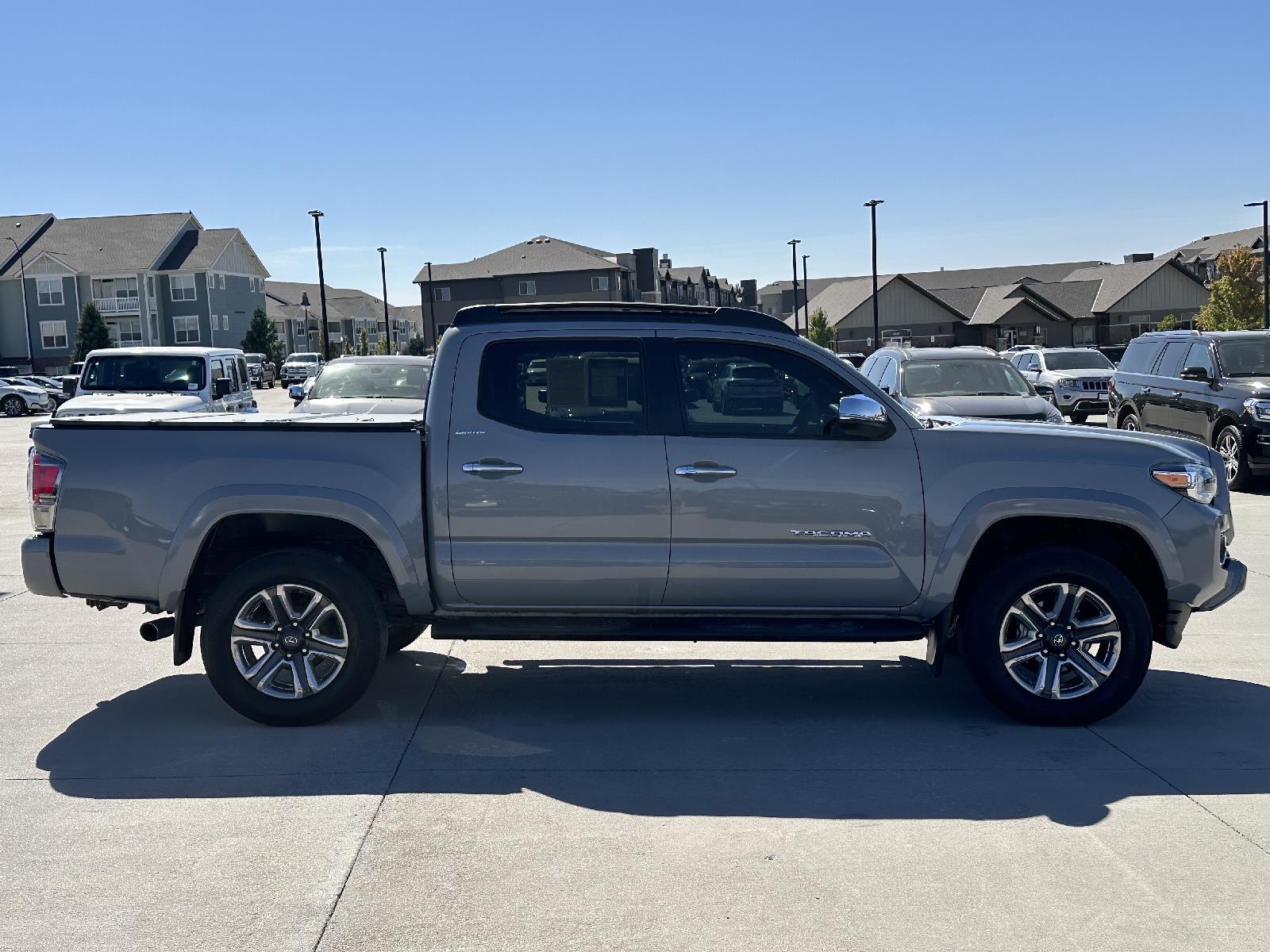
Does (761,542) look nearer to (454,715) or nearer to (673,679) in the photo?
(673,679)

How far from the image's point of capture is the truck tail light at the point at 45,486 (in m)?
5.97

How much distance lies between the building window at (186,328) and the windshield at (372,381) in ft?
224

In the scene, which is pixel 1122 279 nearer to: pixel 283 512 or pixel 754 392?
pixel 754 392

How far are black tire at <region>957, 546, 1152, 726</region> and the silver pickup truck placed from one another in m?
0.01

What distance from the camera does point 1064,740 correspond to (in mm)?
5727

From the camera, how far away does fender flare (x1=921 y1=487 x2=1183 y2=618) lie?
228 inches

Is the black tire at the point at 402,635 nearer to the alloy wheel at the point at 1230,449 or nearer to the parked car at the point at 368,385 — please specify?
the parked car at the point at 368,385

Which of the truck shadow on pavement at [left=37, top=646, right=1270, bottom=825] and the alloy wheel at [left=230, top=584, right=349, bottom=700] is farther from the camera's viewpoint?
the alloy wheel at [left=230, top=584, right=349, bottom=700]

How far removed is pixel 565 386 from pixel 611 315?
1.47 feet

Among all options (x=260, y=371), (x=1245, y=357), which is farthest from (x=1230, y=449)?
(x=260, y=371)

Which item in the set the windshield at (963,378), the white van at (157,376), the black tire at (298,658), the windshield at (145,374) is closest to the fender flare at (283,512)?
the black tire at (298,658)

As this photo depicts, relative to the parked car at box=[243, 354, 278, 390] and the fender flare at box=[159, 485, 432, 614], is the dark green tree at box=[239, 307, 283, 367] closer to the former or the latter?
the parked car at box=[243, 354, 278, 390]

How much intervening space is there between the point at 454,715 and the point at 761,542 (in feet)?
5.89

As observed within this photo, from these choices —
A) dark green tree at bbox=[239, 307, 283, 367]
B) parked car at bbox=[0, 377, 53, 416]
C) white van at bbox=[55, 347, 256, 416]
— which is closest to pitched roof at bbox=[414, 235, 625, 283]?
dark green tree at bbox=[239, 307, 283, 367]
